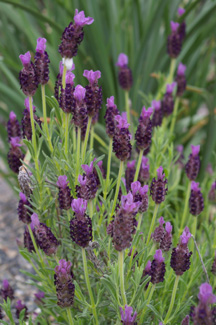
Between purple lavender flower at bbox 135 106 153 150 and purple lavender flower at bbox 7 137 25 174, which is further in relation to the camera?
purple lavender flower at bbox 7 137 25 174

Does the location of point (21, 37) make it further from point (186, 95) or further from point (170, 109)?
point (170, 109)

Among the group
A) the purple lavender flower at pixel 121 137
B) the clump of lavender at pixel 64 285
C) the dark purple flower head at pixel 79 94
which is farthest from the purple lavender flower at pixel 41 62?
the clump of lavender at pixel 64 285

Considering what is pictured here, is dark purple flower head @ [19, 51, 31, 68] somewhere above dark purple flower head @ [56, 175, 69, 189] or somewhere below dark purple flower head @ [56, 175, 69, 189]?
above

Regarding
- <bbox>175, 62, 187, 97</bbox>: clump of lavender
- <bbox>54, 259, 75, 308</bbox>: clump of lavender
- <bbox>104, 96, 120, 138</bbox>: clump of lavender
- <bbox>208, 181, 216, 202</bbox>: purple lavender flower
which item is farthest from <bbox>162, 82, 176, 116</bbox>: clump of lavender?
<bbox>54, 259, 75, 308</bbox>: clump of lavender

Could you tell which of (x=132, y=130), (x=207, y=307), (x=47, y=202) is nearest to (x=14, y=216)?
(x=132, y=130)

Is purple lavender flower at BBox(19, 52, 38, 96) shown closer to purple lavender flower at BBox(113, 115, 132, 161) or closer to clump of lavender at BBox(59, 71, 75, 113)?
clump of lavender at BBox(59, 71, 75, 113)

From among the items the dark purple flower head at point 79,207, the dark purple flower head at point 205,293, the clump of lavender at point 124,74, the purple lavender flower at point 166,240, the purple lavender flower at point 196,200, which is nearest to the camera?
the dark purple flower head at point 205,293

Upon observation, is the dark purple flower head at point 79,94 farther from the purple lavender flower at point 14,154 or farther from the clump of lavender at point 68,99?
the purple lavender flower at point 14,154

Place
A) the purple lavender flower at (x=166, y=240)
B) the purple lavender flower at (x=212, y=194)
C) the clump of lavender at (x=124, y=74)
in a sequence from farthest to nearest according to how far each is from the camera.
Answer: the clump of lavender at (x=124, y=74) < the purple lavender flower at (x=212, y=194) < the purple lavender flower at (x=166, y=240)
